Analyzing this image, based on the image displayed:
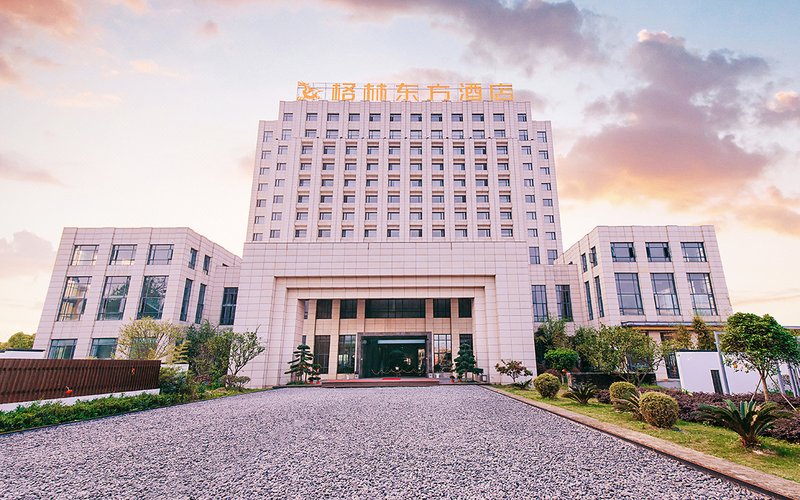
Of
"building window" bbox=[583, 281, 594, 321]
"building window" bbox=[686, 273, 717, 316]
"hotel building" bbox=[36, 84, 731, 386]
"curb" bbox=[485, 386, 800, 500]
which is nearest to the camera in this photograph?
"curb" bbox=[485, 386, 800, 500]

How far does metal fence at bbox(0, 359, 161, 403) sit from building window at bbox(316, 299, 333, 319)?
18.6 metres

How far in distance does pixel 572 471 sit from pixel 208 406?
14.1 meters

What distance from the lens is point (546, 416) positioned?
1138cm

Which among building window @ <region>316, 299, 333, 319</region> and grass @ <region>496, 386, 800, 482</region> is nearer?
grass @ <region>496, 386, 800, 482</region>

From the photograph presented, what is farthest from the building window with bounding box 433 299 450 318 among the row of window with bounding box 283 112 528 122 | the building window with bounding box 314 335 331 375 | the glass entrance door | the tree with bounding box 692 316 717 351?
the row of window with bounding box 283 112 528 122

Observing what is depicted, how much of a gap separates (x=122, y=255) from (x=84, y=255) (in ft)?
12.3

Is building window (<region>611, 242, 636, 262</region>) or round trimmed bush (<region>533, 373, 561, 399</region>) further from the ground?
building window (<region>611, 242, 636, 262</region>)

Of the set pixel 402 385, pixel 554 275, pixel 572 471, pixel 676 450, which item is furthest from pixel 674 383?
pixel 572 471

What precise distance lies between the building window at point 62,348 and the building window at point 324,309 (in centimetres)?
2281

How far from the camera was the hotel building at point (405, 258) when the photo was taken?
1052 inches

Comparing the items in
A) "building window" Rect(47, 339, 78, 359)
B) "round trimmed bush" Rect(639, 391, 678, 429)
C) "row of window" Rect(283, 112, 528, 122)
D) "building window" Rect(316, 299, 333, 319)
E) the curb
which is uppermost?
"row of window" Rect(283, 112, 528, 122)

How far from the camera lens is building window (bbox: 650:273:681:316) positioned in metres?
34.9

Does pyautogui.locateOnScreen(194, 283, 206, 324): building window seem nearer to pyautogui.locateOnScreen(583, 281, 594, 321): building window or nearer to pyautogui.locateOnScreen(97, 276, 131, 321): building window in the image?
pyautogui.locateOnScreen(97, 276, 131, 321): building window

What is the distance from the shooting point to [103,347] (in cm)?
3412
